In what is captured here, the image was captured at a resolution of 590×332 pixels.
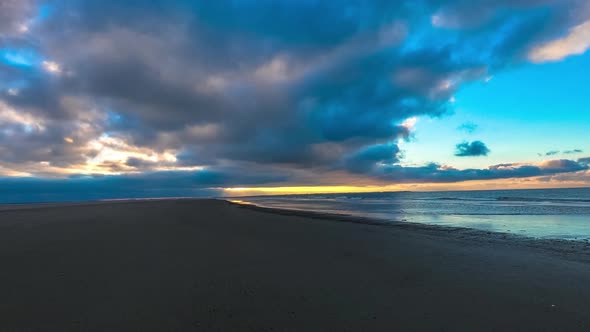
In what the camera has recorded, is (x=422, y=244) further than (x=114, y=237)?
No

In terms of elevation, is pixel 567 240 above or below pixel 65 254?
below

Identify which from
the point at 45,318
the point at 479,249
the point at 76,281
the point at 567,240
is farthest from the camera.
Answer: the point at 567,240

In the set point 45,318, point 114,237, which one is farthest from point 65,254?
point 45,318

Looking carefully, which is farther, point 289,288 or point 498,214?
point 498,214

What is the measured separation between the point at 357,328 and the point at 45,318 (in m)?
5.76

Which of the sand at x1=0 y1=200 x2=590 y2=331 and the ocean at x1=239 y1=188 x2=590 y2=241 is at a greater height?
the sand at x1=0 y1=200 x2=590 y2=331

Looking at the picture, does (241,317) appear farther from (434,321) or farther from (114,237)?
(114,237)

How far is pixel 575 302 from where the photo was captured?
6328 millimetres

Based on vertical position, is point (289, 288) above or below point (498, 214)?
above

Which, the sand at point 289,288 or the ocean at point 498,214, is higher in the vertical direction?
the sand at point 289,288

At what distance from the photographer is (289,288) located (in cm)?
721

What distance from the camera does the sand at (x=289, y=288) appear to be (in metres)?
5.34

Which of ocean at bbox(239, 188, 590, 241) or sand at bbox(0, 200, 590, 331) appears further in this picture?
ocean at bbox(239, 188, 590, 241)

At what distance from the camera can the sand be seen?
5.34 meters
